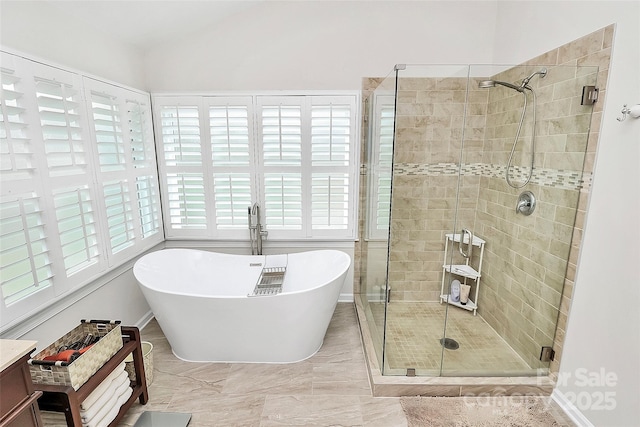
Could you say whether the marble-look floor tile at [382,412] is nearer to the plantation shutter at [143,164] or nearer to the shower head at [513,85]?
the plantation shutter at [143,164]

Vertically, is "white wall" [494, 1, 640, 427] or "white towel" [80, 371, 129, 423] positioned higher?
"white wall" [494, 1, 640, 427]

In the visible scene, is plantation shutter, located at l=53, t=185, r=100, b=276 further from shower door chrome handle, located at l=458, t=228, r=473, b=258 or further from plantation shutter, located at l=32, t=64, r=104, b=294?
shower door chrome handle, located at l=458, t=228, r=473, b=258

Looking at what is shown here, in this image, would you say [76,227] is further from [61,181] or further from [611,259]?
[611,259]

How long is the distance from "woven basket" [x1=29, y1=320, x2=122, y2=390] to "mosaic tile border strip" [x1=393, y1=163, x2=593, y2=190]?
7.40 feet

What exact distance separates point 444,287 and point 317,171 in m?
1.72

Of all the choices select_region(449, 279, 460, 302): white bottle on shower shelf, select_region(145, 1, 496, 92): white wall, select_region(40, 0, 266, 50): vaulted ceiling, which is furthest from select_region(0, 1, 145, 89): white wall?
select_region(449, 279, 460, 302): white bottle on shower shelf

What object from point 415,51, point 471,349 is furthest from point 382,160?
point 471,349

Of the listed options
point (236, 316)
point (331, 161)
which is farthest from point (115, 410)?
point (331, 161)

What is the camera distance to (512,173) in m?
2.46

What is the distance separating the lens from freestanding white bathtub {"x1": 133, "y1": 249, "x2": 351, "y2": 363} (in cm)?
213

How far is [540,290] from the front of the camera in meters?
2.19

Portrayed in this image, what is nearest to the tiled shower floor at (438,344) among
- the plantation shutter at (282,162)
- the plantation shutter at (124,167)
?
the plantation shutter at (282,162)

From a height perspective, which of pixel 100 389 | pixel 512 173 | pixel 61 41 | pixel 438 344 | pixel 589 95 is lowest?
pixel 438 344

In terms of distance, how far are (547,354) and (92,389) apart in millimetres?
2720
